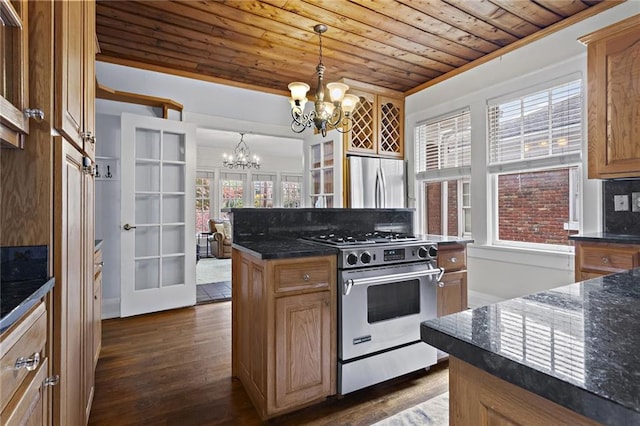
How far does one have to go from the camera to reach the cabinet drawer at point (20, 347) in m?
0.68

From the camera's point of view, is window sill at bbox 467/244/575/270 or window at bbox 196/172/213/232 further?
window at bbox 196/172/213/232

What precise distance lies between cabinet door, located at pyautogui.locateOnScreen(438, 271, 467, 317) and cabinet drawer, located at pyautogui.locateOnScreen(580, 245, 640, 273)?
2.58 feet

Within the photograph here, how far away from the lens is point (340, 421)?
5.76ft

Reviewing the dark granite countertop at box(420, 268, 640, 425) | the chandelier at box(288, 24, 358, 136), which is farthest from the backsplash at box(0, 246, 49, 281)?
the chandelier at box(288, 24, 358, 136)

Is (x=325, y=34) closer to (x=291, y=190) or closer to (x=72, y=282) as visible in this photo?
(x=72, y=282)

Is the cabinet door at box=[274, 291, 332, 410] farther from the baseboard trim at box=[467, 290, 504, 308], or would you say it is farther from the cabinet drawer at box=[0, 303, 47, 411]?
the baseboard trim at box=[467, 290, 504, 308]

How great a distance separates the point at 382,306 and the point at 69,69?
6.34ft

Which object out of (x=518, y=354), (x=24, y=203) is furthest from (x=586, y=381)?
(x=24, y=203)

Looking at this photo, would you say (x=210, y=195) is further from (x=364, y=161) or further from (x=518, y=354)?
(x=518, y=354)

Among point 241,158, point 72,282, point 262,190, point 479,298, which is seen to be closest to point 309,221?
point 72,282

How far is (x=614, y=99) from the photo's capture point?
92.8 inches

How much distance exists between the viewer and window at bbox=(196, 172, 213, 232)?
837 centimetres

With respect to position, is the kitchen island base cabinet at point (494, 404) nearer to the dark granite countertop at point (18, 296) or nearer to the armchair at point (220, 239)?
the dark granite countertop at point (18, 296)

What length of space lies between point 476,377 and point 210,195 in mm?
8588
